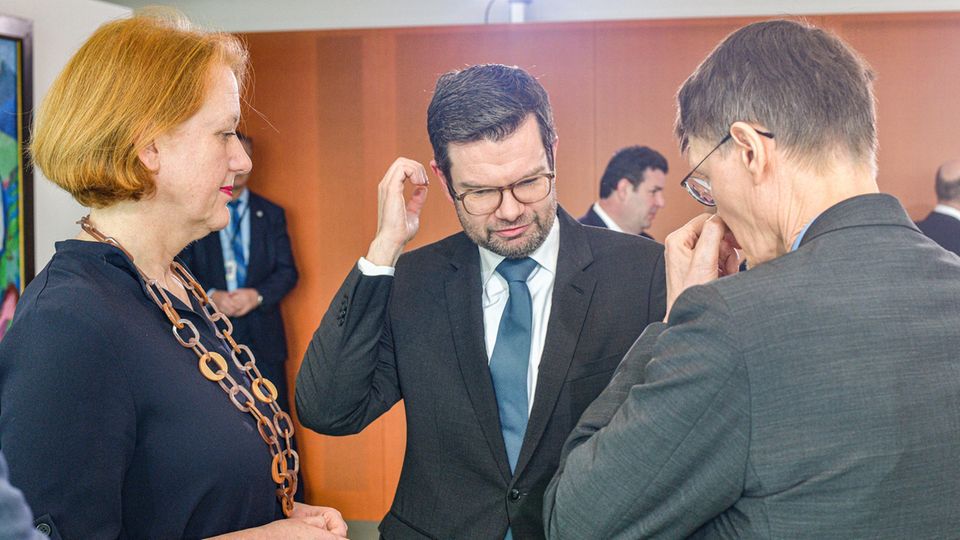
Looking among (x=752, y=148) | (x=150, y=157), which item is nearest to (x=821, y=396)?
(x=752, y=148)

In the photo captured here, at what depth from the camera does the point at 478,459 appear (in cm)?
181

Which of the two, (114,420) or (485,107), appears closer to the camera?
(114,420)

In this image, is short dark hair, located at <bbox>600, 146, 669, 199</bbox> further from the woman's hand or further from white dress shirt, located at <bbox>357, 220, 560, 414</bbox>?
the woman's hand

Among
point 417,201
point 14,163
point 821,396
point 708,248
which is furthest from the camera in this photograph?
point 14,163

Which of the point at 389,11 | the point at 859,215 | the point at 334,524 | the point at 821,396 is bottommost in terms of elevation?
the point at 334,524

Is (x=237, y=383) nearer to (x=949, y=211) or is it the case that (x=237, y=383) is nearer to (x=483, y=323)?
(x=483, y=323)

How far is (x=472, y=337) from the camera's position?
188 centimetres

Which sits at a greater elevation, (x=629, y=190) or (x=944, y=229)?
(x=629, y=190)

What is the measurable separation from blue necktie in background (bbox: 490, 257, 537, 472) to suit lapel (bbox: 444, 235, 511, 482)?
2cm

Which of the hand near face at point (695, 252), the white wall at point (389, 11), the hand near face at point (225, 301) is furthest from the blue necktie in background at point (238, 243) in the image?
the hand near face at point (695, 252)

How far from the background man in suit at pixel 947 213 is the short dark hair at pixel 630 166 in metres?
1.37

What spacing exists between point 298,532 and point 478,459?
38cm

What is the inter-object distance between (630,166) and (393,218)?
3146 mm

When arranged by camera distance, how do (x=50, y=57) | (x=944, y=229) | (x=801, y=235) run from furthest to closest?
(x=944, y=229) → (x=50, y=57) → (x=801, y=235)
